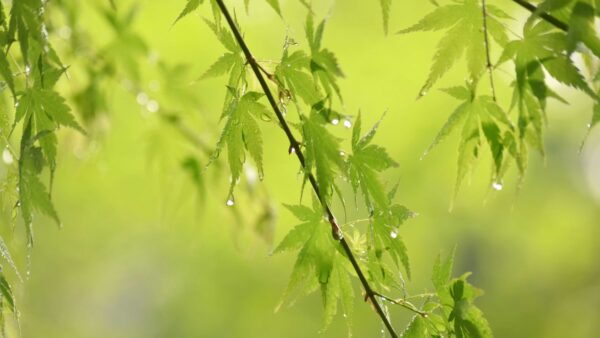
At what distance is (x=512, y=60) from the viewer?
800mm

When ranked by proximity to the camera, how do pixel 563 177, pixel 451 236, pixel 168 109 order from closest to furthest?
pixel 168 109, pixel 451 236, pixel 563 177

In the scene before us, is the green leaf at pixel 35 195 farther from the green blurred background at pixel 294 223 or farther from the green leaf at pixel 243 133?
the green blurred background at pixel 294 223

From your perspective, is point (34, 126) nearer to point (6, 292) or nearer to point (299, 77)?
point (6, 292)

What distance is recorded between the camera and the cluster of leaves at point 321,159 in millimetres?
771

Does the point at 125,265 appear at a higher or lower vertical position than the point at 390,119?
lower

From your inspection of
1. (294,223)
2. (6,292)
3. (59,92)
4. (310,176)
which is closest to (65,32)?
(59,92)

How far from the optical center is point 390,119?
4.80 m

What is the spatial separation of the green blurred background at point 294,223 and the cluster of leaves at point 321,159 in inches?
128

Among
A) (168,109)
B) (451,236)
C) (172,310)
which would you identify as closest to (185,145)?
(168,109)

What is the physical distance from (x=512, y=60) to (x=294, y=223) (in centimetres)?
411

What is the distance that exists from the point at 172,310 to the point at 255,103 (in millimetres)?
5181

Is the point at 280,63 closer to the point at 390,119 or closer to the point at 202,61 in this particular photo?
the point at 202,61

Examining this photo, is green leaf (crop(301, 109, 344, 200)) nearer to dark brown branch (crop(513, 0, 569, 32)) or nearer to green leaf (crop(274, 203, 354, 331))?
green leaf (crop(274, 203, 354, 331))

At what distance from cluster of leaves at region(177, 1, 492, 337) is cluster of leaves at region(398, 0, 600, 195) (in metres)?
0.02
